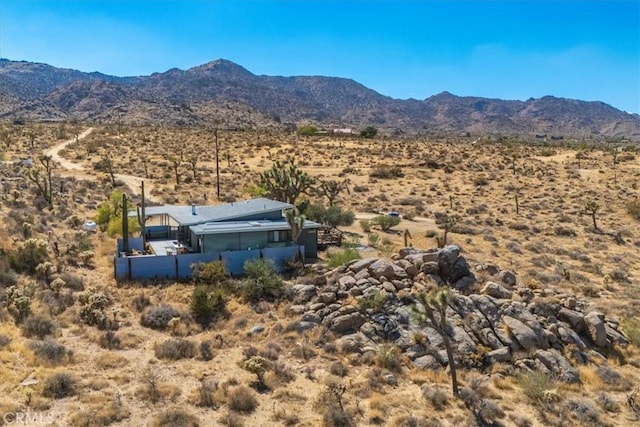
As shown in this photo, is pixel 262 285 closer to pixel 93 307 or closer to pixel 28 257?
pixel 93 307

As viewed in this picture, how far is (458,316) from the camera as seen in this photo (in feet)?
65.1

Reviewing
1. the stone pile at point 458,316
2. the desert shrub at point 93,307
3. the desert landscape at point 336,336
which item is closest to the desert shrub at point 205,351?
the desert landscape at point 336,336

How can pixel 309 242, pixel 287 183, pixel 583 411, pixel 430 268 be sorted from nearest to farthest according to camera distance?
1. pixel 583 411
2. pixel 430 268
3. pixel 309 242
4. pixel 287 183

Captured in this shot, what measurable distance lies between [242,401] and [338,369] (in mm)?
3558

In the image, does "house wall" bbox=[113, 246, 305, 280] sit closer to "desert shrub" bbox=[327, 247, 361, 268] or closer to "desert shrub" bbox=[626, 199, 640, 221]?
"desert shrub" bbox=[327, 247, 361, 268]

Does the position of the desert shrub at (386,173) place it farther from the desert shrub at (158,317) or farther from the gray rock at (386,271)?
the desert shrub at (158,317)

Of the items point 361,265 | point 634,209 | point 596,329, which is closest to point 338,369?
point 361,265

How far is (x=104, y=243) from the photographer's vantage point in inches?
1170

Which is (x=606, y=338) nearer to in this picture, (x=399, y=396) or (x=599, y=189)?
(x=399, y=396)

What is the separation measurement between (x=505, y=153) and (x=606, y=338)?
6197 cm

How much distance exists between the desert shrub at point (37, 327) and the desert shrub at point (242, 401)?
7241 millimetres

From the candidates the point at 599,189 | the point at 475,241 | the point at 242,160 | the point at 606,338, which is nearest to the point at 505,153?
the point at 599,189

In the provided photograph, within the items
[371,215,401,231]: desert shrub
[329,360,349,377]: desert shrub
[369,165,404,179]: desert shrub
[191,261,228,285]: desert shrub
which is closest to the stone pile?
[329,360,349,377]: desert shrub

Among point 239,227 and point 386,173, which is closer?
point 239,227
